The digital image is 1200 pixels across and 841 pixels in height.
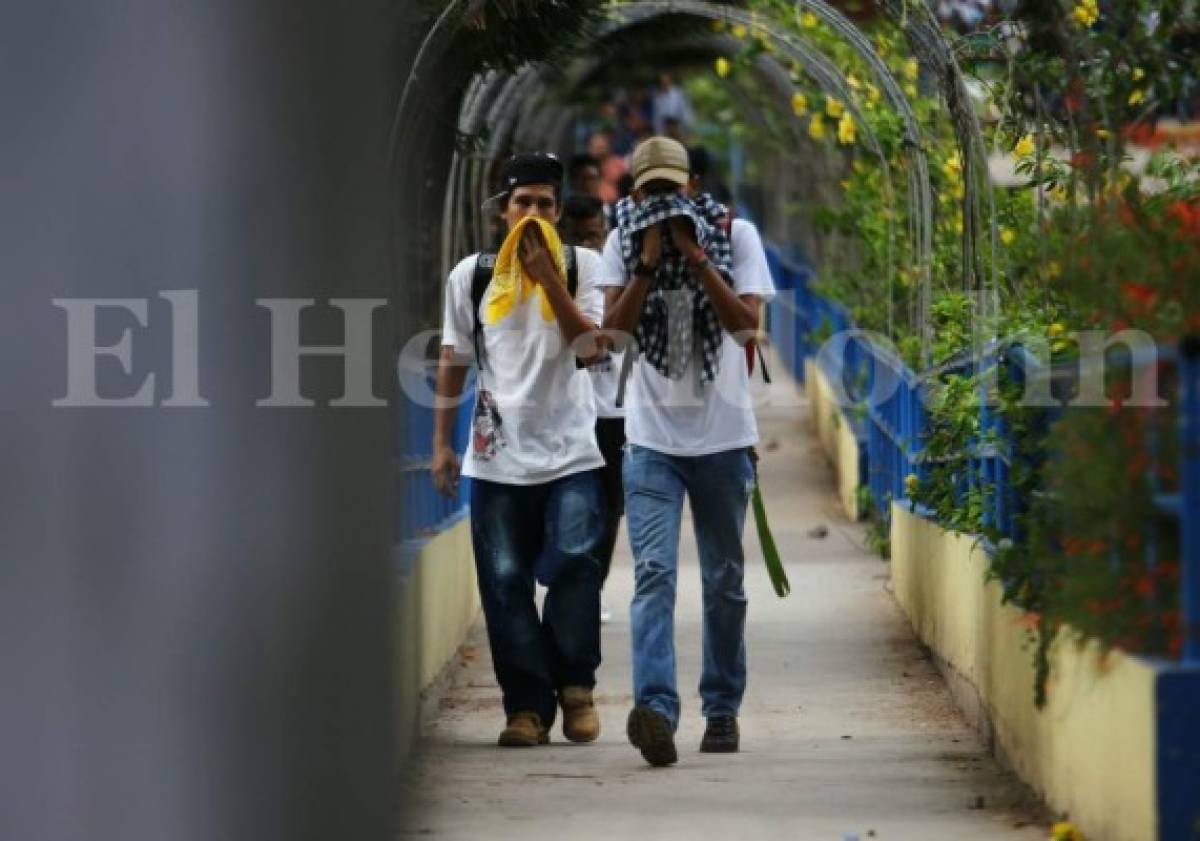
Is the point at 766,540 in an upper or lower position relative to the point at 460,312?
lower

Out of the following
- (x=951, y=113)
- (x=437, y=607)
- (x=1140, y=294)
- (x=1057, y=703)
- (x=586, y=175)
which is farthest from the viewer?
(x=586, y=175)

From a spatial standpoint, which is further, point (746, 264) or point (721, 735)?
point (721, 735)

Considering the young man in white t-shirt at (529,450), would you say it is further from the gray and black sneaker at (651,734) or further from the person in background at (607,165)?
the person in background at (607,165)

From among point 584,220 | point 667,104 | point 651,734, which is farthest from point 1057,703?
point 667,104

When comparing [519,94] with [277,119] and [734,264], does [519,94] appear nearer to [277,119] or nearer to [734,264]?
[734,264]

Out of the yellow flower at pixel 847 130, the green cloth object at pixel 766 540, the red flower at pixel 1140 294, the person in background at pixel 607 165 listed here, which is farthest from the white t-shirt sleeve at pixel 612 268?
the person in background at pixel 607 165

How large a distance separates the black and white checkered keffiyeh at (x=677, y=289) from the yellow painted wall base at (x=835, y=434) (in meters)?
8.40

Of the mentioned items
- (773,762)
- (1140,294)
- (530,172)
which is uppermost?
(530,172)

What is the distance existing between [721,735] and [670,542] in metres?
0.72

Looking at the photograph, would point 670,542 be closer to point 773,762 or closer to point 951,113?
point 773,762

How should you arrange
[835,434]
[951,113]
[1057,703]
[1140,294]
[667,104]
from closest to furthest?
1. [1140,294]
2. [1057,703]
3. [951,113]
4. [835,434]
5. [667,104]

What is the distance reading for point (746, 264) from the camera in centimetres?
744

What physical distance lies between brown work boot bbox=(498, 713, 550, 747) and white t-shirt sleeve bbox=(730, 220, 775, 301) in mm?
1546

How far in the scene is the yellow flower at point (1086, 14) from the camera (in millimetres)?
8016
